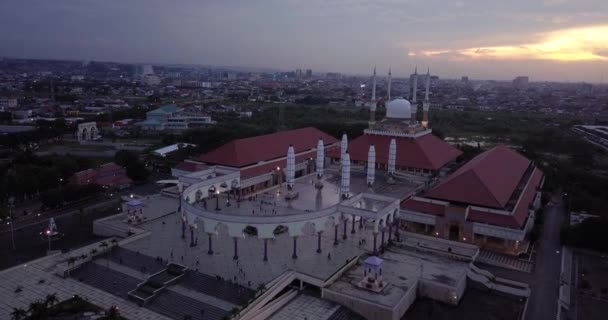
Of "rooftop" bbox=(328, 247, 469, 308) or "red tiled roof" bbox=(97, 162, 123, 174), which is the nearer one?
"rooftop" bbox=(328, 247, 469, 308)

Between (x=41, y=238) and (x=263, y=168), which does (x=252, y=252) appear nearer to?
(x=263, y=168)

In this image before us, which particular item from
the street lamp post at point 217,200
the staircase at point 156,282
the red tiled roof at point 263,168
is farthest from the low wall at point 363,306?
the red tiled roof at point 263,168

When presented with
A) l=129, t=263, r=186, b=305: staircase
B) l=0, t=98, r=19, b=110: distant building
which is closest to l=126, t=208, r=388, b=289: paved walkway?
l=129, t=263, r=186, b=305: staircase

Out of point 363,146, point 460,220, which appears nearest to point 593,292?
point 460,220

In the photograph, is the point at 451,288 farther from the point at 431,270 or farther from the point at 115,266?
the point at 115,266

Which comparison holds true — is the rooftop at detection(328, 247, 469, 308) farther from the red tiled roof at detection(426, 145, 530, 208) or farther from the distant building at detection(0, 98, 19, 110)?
the distant building at detection(0, 98, 19, 110)

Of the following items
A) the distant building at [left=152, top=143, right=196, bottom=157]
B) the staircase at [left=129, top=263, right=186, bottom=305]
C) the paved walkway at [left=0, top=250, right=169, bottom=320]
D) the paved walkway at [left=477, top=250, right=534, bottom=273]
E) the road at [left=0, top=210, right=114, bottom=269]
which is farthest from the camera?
the distant building at [left=152, top=143, right=196, bottom=157]

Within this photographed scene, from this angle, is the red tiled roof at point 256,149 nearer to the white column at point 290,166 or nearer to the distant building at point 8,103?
the white column at point 290,166
